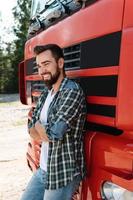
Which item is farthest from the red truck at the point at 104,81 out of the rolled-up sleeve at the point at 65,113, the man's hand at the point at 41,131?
the man's hand at the point at 41,131

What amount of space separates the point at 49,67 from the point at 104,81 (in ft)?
1.52

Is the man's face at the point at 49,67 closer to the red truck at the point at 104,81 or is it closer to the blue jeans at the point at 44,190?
the red truck at the point at 104,81

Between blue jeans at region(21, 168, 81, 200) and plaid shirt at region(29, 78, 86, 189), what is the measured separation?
57 mm

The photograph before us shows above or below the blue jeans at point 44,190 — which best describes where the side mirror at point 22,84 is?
above

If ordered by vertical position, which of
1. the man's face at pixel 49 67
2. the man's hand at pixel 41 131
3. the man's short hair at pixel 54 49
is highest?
the man's short hair at pixel 54 49

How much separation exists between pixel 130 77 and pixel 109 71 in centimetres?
25

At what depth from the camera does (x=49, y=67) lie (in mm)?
3195

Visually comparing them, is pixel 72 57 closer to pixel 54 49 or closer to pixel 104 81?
pixel 54 49

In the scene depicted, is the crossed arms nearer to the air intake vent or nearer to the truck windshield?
the air intake vent

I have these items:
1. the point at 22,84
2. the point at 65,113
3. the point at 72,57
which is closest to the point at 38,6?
the point at 22,84

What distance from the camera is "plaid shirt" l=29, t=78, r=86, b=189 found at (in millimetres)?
2959

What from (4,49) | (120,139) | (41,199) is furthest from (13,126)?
(4,49)

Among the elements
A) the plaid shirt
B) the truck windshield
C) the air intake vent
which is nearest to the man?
the plaid shirt

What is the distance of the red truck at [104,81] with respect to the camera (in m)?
2.65
